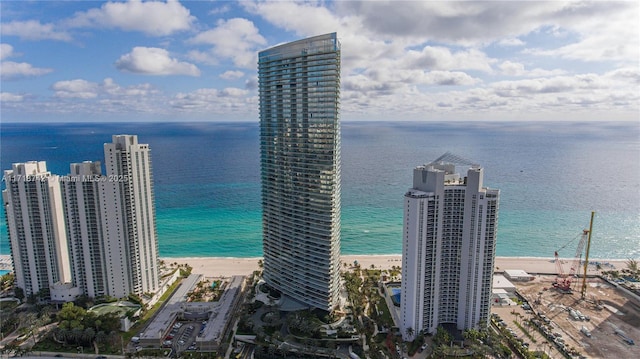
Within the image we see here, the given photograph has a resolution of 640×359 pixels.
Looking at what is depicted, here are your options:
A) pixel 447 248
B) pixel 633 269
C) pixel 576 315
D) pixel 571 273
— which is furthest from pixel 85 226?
pixel 633 269

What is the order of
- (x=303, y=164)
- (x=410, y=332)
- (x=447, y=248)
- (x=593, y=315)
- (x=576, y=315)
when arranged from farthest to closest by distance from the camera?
(x=593, y=315) < (x=576, y=315) < (x=303, y=164) < (x=447, y=248) < (x=410, y=332)

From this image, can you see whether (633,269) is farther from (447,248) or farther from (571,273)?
(447,248)

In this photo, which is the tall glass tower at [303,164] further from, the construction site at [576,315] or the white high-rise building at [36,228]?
the white high-rise building at [36,228]

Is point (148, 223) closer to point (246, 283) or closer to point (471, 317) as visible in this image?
point (246, 283)

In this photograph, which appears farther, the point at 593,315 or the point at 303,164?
the point at 593,315

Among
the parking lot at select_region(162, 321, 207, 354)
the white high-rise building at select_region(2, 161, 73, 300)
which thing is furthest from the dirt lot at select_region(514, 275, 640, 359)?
the white high-rise building at select_region(2, 161, 73, 300)

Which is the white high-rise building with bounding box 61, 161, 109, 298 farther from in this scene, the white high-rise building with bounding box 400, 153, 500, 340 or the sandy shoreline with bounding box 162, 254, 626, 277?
the white high-rise building with bounding box 400, 153, 500, 340
